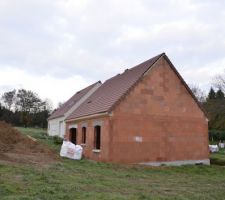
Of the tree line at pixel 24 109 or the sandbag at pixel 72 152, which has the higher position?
the tree line at pixel 24 109

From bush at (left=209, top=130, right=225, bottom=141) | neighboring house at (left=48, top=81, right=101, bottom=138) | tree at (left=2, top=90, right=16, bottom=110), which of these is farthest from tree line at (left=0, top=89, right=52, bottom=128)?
bush at (left=209, top=130, right=225, bottom=141)

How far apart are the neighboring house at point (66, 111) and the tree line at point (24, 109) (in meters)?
25.1

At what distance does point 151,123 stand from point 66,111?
1764cm

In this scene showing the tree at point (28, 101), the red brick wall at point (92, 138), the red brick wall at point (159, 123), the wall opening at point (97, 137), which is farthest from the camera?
the tree at point (28, 101)

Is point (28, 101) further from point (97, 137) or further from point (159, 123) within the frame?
point (159, 123)

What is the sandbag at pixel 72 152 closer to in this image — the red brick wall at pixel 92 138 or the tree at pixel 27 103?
the red brick wall at pixel 92 138

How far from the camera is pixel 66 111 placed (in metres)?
36.7

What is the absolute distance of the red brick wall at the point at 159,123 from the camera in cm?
1988

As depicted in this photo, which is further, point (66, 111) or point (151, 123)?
point (66, 111)

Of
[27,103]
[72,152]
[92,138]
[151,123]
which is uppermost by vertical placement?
[27,103]

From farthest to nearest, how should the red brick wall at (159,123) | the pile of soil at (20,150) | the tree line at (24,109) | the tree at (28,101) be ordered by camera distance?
the tree at (28,101) < the tree line at (24,109) < the red brick wall at (159,123) < the pile of soil at (20,150)

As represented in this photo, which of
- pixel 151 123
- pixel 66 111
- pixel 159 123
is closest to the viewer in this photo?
pixel 151 123

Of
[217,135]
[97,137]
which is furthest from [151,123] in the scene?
[217,135]

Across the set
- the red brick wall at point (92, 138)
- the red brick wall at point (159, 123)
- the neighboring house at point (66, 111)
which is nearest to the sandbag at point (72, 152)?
the red brick wall at point (92, 138)
